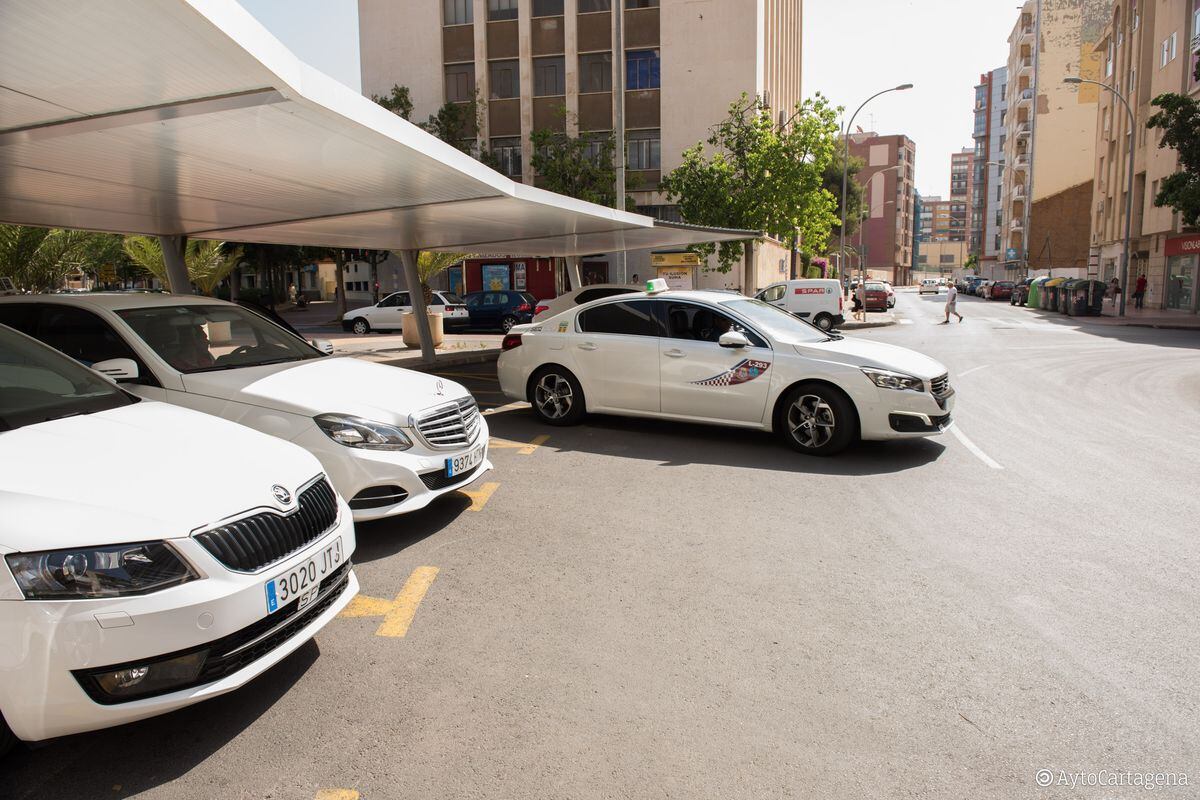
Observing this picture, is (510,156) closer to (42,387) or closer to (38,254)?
Answer: (38,254)

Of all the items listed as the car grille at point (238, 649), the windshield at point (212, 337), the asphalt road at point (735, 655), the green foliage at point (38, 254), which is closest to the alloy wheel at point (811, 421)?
the asphalt road at point (735, 655)

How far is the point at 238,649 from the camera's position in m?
2.91

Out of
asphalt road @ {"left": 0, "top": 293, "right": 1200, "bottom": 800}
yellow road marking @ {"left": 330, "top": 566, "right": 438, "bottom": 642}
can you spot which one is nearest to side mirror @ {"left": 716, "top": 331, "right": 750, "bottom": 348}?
asphalt road @ {"left": 0, "top": 293, "right": 1200, "bottom": 800}

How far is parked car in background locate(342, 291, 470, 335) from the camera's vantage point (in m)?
27.8

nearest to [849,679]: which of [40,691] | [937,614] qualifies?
[937,614]

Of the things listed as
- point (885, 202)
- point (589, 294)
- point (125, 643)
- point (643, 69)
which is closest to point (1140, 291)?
point (643, 69)

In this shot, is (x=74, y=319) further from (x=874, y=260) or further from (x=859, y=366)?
(x=874, y=260)

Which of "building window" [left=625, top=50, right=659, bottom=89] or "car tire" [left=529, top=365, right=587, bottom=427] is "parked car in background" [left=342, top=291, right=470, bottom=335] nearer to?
"building window" [left=625, top=50, right=659, bottom=89]

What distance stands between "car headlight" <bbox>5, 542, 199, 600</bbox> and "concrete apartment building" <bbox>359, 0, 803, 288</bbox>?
3433 centimetres

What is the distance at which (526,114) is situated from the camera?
127ft

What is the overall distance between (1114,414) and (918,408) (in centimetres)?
440

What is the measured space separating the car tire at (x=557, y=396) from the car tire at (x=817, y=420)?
233 cm

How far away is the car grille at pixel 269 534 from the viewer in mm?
2924

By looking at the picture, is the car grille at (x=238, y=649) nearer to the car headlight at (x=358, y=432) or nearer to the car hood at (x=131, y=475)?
the car hood at (x=131, y=475)
